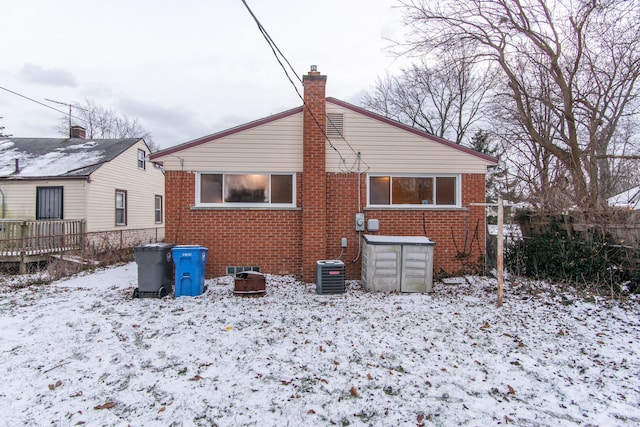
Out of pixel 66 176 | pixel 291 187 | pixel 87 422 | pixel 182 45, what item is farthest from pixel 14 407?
pixel 66 176

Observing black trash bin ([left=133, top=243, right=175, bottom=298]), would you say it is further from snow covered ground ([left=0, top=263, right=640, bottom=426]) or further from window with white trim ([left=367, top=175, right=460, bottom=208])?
window with white trim ([left=367, top=175, right=460, bottom=208])

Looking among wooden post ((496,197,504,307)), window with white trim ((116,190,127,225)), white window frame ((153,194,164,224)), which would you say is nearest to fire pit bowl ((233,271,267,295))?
wooden post ((496,197,504,307))

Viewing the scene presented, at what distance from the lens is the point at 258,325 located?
16.9 ft

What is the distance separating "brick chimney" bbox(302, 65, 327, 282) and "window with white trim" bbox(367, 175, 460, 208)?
144cm

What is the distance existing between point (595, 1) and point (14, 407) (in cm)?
1458

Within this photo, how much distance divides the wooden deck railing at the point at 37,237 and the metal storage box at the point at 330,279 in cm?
901

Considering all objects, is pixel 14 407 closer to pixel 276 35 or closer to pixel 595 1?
pixel 276 35

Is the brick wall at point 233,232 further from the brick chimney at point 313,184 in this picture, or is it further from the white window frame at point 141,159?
the white window frame at point 141,159

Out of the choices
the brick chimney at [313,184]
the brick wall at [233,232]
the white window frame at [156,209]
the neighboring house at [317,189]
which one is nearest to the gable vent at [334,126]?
the neighboring house at [317,189]

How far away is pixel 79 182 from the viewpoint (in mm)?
12703

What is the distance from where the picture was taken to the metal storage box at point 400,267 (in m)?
7.25

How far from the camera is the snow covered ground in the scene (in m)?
3.01

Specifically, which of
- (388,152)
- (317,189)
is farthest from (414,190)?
(317,189)

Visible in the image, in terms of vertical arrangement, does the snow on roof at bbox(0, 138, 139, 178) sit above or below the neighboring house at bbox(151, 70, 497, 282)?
above
